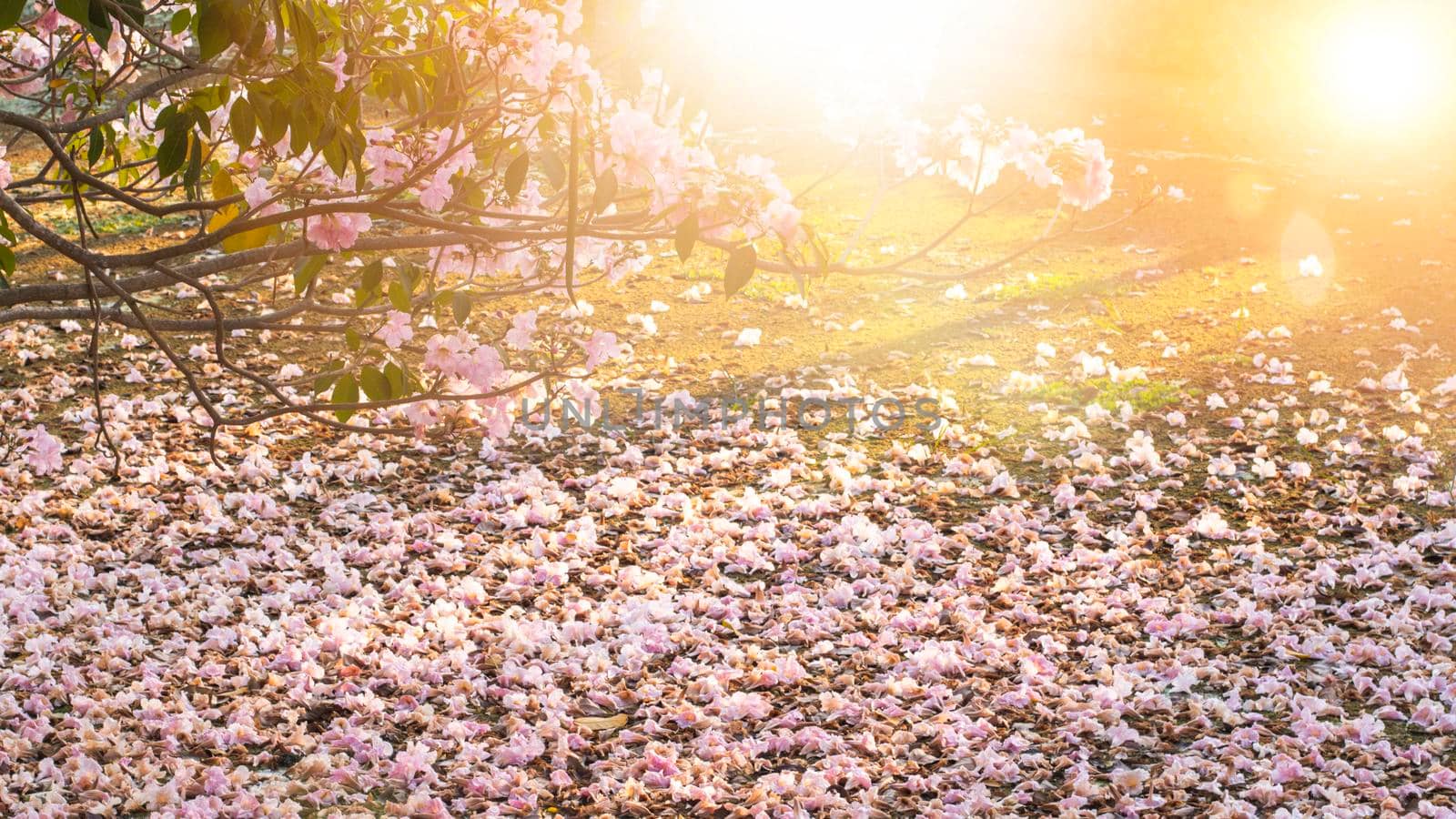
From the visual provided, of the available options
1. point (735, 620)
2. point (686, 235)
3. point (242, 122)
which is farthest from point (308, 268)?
point (735, 620)

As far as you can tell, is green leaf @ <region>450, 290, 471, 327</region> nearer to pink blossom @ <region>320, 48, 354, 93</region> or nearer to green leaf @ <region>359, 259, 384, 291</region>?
green leaf @ <region>359, 259, 384, 291</region>

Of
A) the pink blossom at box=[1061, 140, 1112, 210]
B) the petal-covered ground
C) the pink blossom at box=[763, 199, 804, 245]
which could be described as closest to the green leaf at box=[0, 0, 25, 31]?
the pink blossom at box=[763, 199, 804, 245]

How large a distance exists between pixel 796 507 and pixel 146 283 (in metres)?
2.82

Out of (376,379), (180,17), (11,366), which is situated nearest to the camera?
(180,17)

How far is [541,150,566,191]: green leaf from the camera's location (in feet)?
8.45

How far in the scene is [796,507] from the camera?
505 centimetres

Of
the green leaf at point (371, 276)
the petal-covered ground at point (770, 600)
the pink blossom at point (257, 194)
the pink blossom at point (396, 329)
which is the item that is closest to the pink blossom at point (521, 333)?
the pink blossom at point (396, 329)

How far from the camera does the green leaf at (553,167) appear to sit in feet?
8.45

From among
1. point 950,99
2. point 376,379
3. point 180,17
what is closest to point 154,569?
point 376,379

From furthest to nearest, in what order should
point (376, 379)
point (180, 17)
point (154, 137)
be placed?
point (154, 137), point (376, 379), point (180, 17)

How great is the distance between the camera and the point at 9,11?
1796mm

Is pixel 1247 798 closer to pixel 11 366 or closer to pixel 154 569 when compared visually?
pixel 154 569

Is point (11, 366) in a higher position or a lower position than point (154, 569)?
higher

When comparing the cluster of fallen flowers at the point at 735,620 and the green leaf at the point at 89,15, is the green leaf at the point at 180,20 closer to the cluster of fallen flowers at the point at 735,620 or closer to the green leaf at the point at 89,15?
the green leaf at the point at 89,15
